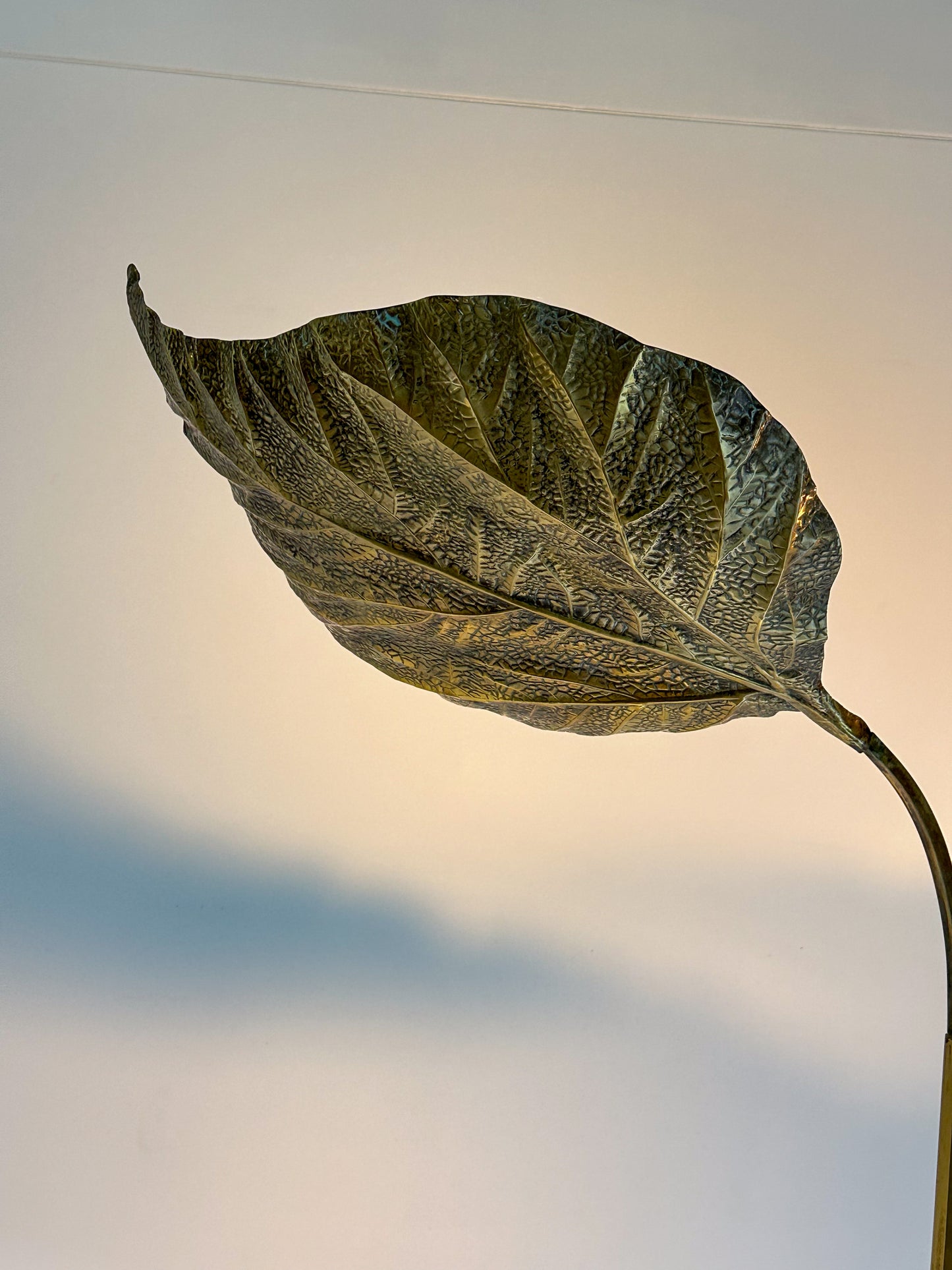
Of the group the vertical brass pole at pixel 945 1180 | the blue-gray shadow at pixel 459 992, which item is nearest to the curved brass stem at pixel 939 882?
the vertical brass pole at pixel 945 1180

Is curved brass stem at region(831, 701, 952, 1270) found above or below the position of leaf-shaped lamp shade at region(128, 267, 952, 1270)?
below

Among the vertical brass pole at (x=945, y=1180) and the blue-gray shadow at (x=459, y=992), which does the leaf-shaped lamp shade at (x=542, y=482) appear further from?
the blue-gray shadow at (x=459, y=992)

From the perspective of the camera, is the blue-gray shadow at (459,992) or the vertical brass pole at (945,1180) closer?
the vertical brass pole at (945,1180)

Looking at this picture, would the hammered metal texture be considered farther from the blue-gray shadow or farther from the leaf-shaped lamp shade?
the blue-gray shadow

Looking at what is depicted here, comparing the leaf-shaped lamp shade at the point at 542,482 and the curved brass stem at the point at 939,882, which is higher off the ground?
the leaf-shaped lamp shade at the point at 542,482

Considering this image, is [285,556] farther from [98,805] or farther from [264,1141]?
[264,1141]

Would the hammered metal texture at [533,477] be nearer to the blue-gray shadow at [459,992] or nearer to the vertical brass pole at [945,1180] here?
the vertical brass pole at [945,1180]

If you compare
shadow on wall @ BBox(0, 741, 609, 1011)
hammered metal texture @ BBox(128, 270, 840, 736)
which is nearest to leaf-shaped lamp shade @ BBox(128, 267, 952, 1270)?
hammered metal texture @ BBox(128, 270, 840, 736)

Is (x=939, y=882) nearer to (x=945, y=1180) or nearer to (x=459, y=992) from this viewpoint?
(x=945, y=1180)

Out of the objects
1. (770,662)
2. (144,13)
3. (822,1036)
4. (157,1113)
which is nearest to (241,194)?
(144,13)
